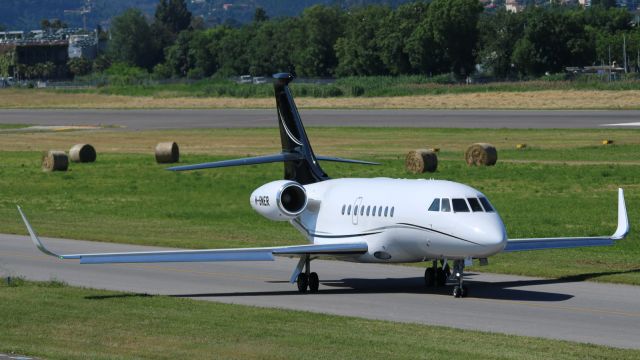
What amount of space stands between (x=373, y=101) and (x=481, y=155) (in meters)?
76.6

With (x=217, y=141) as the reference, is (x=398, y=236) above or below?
above

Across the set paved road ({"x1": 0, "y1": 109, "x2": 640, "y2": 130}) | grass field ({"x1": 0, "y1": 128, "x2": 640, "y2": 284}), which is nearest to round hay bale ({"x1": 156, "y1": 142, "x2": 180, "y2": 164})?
grass field ({"x1": 0, "y1": 128, "x2": 640, "y2": 284})

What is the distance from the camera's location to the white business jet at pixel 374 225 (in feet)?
91.7

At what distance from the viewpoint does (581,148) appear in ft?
233

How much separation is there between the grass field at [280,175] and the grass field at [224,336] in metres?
9.10

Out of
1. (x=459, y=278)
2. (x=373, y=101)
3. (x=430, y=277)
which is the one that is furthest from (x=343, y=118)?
(x=459, y=278)

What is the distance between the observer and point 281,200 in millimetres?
31391

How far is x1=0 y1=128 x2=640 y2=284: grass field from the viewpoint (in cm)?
4053

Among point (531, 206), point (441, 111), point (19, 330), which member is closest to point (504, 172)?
point (531, 206)

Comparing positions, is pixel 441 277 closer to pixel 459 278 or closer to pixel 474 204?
pixel 459 278

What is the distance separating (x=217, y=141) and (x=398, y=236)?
5755 centimetres

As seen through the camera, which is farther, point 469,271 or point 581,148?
point 581,148

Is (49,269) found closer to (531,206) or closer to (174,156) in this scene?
(531,206)

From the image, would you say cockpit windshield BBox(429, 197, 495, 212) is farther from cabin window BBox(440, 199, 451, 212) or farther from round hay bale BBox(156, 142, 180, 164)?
round hay bale BBox(156, 142, 180, 164)
